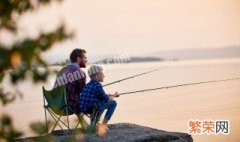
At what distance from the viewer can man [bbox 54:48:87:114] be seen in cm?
395

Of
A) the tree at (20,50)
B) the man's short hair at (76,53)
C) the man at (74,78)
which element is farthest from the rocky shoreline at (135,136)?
the tree at (20,50)

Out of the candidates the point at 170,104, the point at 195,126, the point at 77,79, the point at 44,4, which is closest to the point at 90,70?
the point at 77,79

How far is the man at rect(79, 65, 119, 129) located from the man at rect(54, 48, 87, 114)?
0.11 meters

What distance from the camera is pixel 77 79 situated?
4086 mm

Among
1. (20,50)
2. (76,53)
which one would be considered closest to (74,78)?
(76,53)

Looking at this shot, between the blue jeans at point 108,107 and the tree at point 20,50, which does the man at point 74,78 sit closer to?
the blue jeans at point 108,107

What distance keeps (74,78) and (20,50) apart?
121 inches

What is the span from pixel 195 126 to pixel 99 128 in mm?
1977

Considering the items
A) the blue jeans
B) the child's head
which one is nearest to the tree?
the child's head

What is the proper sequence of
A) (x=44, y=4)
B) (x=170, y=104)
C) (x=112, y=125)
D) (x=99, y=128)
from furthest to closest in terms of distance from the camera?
1. (x=170, y=104)
2. (x=112, y=125)
3. (x=99, y=128)
4. (x=44, y=4)

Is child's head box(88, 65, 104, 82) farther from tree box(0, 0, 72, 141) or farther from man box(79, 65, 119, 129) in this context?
tree box(0, 0, 72, 141)

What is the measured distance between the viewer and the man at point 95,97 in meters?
3.92

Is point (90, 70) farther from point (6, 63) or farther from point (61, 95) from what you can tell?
point (6, 63)

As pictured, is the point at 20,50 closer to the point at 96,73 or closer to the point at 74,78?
the point at 96,73
